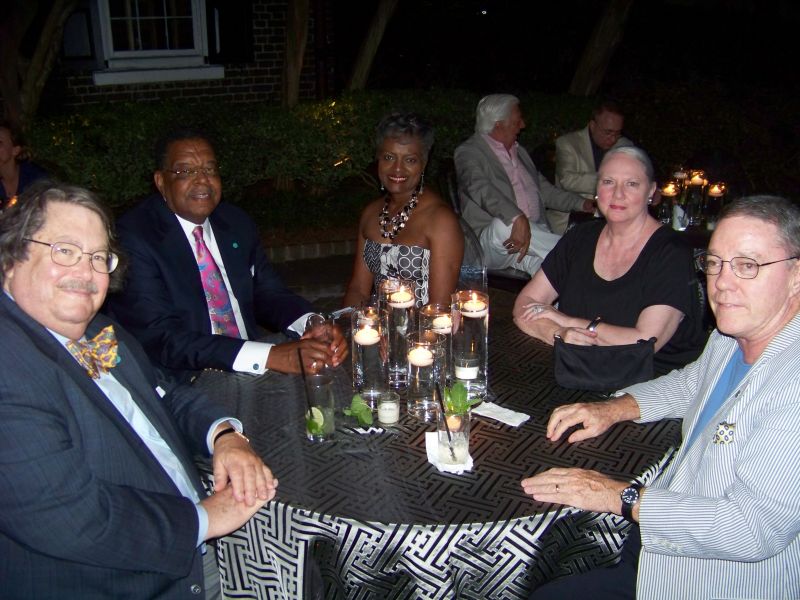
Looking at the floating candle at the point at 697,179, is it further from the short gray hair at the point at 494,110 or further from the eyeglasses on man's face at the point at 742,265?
the eyeglasses on man's face at the point at 742,265

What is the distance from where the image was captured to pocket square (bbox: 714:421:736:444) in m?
1.90

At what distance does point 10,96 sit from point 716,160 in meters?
6.49

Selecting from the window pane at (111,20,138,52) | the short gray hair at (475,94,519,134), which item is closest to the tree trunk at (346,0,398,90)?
the window pane at (111,20,138,52)

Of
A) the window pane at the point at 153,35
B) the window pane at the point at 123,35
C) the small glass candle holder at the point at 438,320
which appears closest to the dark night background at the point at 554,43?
the window pane at the point at 153,35

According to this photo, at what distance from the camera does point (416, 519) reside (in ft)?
6.09

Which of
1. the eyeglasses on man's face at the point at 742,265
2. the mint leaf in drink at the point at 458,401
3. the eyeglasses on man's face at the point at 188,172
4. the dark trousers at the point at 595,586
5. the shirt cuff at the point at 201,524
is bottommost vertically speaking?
the dark trousers at the point at 595,586

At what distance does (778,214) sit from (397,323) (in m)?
1.31

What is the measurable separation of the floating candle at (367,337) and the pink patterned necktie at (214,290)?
107 centimetres

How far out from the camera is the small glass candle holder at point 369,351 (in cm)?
245

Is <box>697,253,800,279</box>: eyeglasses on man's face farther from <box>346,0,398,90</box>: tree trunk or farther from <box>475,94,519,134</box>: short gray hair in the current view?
<box>346,0,398,90</box>: tree trunk

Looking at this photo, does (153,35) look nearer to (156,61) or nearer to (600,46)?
(156,61)

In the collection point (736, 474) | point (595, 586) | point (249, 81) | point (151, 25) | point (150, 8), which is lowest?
point (595, 586)

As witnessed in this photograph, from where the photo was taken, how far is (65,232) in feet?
6.32

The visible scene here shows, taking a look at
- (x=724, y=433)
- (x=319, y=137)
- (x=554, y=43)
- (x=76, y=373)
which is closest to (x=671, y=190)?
(x=724, y=433)
